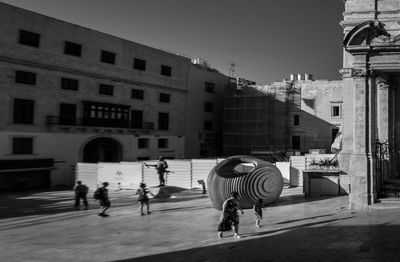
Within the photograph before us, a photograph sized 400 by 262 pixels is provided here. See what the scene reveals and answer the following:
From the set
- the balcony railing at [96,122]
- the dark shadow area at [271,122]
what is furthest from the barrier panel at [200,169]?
the dark shadow area at [271,122]

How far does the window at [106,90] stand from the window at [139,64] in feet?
14.1

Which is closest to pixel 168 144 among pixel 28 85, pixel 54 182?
pixel 54 182

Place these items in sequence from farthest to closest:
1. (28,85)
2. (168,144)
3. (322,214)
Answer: (168,144) → (28,85) → (322,214)

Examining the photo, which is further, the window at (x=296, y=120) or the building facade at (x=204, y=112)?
the building facade at (x=204, y=112)

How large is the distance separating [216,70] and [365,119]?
147 feet

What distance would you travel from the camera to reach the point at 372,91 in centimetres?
1719

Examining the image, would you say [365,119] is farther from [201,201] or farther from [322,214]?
[201,201]

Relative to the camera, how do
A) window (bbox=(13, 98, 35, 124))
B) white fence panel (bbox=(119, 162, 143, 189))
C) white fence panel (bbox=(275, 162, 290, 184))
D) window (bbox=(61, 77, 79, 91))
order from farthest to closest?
window (bbox=(61, 77, 79, 91))
window (bbox=(13, 98, 35, 124))
white fence panel (bbox=(119, 162, 143, 189))
white fence panel (bbox=(275, 162, 290, 184))

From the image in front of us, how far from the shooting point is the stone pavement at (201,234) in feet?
36.6

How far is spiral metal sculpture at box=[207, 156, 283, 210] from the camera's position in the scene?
720 inches

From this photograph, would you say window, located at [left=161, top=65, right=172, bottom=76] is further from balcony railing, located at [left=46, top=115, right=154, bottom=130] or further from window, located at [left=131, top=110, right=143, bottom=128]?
balcony railing, located at [left=46, top=115, right=154, bottom=130]

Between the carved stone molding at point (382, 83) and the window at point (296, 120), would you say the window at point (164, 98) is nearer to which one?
the window at point (296, 120)

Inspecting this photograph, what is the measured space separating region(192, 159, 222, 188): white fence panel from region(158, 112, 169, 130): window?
64.5ft

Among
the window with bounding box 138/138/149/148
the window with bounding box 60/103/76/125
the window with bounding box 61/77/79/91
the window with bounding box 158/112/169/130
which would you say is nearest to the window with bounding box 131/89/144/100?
the window with bounding box 158/112/169/130
